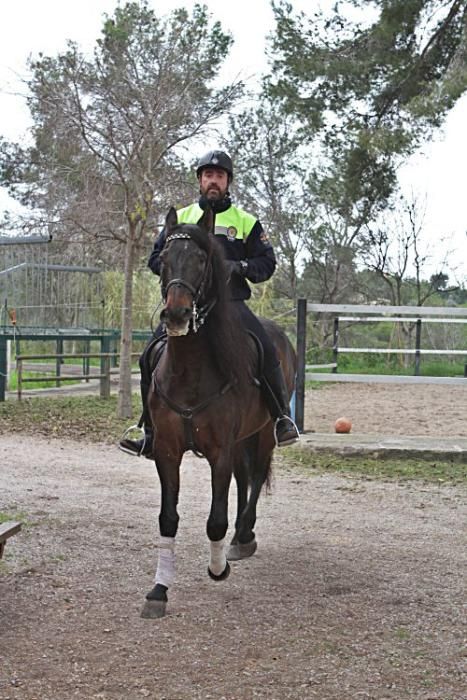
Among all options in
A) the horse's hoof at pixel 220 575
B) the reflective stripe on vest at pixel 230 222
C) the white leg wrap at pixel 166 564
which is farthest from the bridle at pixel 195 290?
the horse's hoof at pixel 220 575

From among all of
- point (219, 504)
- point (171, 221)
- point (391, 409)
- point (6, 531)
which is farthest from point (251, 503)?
point (391, 409)

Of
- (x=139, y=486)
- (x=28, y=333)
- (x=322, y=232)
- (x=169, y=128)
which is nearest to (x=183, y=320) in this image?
(x=139, y=486)

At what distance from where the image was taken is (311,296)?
3100cm

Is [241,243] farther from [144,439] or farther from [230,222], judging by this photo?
[144,439]

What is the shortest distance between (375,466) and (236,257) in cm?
497

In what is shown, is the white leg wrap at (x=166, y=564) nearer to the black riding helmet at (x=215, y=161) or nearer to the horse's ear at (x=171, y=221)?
the horse's ear at (x=171, y=221)

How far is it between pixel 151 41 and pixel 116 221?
2.92 meters

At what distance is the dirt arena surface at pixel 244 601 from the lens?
3617mm

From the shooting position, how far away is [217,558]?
4.71 meters

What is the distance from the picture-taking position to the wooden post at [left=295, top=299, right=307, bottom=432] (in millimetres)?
11141

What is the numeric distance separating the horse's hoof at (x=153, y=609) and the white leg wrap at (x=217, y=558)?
394 mm

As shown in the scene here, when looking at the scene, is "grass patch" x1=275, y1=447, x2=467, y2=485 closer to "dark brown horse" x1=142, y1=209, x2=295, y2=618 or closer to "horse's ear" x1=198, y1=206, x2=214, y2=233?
"dark brown horse" x1=142, y1=209, x2=295, y2=618

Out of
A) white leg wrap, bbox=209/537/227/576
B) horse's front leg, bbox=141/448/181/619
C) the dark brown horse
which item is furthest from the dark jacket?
white leg wrap, bbox=209/537/227/576

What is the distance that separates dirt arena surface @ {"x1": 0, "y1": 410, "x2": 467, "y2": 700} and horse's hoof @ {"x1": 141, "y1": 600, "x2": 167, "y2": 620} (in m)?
0.06
